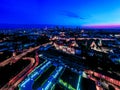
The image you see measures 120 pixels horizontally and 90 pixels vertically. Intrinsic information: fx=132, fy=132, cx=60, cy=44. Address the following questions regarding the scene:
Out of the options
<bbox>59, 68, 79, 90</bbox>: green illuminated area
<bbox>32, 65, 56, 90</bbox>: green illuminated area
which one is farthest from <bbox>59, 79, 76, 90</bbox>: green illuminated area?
<bbox>32, 65, 56, 90</bbox>: green illuminated area

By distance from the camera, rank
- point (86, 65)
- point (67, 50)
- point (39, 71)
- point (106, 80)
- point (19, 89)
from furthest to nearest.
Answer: point (67, 50) < point (86, 65) < point (39, 71) < point (106, 80) < point (19, 89)

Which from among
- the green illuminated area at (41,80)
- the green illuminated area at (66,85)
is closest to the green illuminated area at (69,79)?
the green illuminated area at (66,85)

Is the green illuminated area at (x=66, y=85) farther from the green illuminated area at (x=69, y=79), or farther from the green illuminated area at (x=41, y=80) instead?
the green illuminated area at (x=41, y=80)

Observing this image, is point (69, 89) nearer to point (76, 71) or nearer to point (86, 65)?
point (76, 71)

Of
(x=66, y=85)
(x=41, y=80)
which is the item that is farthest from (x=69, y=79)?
(x=41, y=80)

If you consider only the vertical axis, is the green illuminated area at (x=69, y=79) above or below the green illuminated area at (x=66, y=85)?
below

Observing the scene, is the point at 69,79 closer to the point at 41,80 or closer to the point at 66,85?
the point at 66,85

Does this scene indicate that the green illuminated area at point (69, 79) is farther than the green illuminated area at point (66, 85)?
Yes

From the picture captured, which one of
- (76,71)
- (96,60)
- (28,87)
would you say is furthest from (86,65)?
(28,87)

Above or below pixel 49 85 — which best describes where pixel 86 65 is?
below

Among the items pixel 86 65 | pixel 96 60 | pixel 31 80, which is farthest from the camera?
pixel 96 60

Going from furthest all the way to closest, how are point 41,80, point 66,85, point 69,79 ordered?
1. point 69,79
2. point 41,80
3. point 66,85
